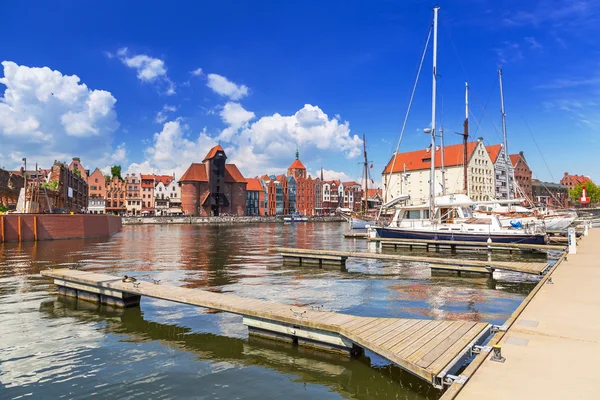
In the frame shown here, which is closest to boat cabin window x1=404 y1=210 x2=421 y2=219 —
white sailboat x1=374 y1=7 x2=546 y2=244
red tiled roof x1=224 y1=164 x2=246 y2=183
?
white sailboat x1=374 y1=7 x2=546 y2=244

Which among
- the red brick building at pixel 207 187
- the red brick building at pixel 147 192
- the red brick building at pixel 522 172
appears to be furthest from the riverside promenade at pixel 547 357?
the red brick building at pixel 147 192

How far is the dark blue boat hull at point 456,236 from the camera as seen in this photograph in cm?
3409

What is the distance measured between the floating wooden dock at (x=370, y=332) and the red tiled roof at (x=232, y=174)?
13247cm

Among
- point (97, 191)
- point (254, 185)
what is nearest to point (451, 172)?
point (254, 185)

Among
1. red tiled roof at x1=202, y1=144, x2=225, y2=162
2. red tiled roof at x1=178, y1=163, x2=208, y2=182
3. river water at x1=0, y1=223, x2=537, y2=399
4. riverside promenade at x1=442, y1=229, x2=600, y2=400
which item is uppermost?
red tiled roof at x1=202, y1=144, x2=225, y2=162

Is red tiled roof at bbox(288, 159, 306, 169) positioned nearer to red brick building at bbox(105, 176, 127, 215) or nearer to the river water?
red brick building at bbox(105, 176, 127, 215)

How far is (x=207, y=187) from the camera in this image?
139000mm

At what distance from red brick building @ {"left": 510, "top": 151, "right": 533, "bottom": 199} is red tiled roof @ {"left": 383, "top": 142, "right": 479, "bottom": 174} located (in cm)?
2432

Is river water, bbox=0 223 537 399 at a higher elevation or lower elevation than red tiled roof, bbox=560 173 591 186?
lower

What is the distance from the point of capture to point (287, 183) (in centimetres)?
17850

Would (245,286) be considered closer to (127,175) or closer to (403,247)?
(403,247)

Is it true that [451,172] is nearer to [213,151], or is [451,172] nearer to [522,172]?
[522,172]

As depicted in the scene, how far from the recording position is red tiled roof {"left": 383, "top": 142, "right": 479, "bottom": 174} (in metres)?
112

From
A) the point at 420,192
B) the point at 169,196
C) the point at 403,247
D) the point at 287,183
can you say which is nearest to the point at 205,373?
the point at 403,247
